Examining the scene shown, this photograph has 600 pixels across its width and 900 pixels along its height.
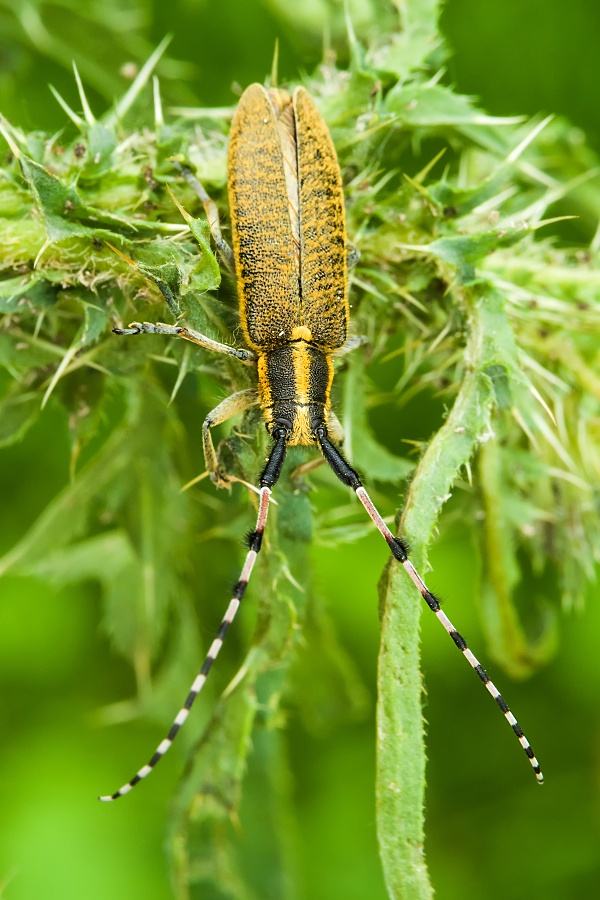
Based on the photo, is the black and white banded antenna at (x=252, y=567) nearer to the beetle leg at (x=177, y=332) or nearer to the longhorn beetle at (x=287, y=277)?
the longhorn beetle at (x=287, y=277)

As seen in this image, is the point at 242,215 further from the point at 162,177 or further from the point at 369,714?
the point at 369,714

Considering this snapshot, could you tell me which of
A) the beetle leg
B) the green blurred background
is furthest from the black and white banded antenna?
the green blurred background

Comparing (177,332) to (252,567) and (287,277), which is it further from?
(252,567)

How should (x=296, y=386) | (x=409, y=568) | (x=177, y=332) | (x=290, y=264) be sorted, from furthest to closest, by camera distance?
(x=290, y=264), (x=296, y=386), (x=177, y=332), (x=409, y=568)

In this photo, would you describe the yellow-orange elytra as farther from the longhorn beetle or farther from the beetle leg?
the beetle leg

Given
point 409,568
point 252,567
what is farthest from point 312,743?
point 409,568

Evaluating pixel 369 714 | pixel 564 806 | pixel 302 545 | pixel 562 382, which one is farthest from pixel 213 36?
pixel 564 806
